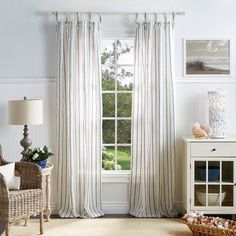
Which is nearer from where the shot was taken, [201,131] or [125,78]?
[201,131]

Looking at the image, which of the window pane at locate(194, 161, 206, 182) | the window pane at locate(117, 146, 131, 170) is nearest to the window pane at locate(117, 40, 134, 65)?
the window pane at locate(117, 146, 131, 170)

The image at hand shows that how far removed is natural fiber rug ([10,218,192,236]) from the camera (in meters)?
4.56

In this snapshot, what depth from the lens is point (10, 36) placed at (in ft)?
17.4

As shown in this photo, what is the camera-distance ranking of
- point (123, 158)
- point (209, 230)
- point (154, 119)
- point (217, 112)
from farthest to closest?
point (123, 158) → point (154, 119) → point (217, 112) → point (209, 230)

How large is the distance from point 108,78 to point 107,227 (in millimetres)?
1776

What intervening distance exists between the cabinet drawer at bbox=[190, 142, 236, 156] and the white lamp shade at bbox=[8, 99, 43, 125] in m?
1.73

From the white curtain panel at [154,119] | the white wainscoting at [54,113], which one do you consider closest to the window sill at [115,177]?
the white wainscoting at [54,113]

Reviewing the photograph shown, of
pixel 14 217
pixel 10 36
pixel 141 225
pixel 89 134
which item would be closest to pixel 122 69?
pixel 89 134

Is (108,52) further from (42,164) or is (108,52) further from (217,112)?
(42,164)

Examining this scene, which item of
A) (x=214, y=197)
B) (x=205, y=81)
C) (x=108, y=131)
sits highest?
(x=205, y=81)

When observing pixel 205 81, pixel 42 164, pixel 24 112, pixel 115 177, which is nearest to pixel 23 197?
pixel 42 164

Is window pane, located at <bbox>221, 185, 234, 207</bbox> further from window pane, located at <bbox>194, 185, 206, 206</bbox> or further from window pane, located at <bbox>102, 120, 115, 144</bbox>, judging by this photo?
window pane, located at <bbox>102, 120, 115, 144</bbox>

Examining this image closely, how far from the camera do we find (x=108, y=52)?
17.9 ft

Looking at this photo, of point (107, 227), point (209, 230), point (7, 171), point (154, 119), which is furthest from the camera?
point (154, 119)
